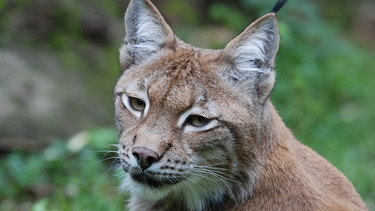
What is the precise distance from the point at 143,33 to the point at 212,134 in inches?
A: 46.5

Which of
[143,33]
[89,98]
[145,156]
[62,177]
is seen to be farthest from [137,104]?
[89,98]

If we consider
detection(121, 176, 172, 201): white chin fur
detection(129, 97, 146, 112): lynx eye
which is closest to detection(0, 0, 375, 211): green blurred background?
detection(121, 176, 172, 201): white chin fur

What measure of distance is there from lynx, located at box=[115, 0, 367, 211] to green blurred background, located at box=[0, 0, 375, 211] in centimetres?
194

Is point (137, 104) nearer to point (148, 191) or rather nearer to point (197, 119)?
point (197, 119)

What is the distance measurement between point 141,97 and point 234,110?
2.33 feet

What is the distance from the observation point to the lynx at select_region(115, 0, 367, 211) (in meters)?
5.80

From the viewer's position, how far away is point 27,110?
393 inches

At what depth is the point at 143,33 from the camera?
21.5 feet

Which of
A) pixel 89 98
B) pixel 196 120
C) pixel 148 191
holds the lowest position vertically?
pixel 148 191

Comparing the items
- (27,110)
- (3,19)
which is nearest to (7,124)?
(27,110)

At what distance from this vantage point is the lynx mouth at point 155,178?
5.72m

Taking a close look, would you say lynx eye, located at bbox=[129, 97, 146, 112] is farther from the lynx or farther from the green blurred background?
the green blurred background

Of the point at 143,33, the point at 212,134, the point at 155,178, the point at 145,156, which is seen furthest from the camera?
the point at 143,33

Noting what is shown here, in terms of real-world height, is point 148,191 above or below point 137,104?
below
